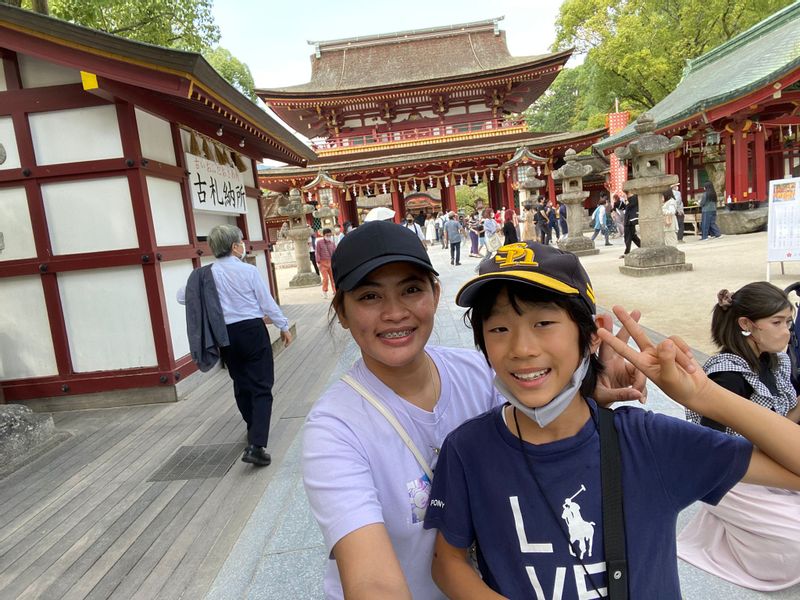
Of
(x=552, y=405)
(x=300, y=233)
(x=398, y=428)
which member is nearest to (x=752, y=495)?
(x=552, y=405)

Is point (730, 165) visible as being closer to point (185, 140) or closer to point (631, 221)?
point (631, 221)

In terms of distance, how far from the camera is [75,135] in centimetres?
488

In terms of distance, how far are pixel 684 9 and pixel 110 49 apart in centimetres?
2611

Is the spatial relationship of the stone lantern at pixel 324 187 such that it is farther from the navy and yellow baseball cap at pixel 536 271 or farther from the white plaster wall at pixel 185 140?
the navy and yellow baseball cap at pixel 536 271

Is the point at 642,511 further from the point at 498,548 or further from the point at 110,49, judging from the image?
the point at 110,49


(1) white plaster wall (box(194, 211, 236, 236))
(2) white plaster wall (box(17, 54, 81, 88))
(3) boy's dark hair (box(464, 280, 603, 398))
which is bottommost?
(3) boy's dark hair (box(464, 280, 603, 398))

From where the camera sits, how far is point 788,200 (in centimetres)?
632

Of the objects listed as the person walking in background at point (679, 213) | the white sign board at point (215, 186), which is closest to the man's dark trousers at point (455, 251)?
the person walking in background at point (679, 213)

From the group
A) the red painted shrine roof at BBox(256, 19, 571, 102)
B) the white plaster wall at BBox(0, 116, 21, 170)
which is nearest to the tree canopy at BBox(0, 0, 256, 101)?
the white plaster wall at BBox(0, 116, 21, 170)

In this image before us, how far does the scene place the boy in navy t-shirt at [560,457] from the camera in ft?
3.07

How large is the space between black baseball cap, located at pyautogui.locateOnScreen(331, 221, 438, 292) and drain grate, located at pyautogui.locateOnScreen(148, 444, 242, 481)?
2.91 meters

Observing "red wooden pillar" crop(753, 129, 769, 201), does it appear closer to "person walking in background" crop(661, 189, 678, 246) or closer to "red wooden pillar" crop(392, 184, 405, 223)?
"person walking in background" crop(661, 189, 678, 246)

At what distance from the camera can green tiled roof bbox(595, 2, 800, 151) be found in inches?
472

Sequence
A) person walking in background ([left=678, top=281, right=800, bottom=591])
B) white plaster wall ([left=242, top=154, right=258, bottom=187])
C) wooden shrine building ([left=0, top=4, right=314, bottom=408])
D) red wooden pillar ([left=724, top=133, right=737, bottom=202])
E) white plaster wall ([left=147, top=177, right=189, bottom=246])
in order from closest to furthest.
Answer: person walking in background ([left=678, top=281, right=800, bottom=591])
wooden shrine building ([left=0, top=4, right=314, bottom=408])
white plaster wall ([left=147, top=177, right=189, bottom=246])
white plaster wall ([left=242, top=154, right=258, bottom=187])
red wooden pillar ([left=724, top=133, right=737, bottom=202])
